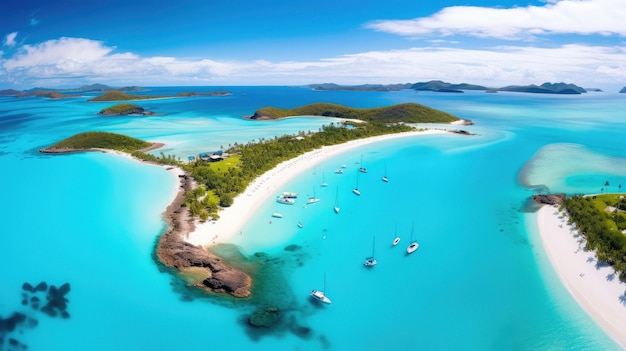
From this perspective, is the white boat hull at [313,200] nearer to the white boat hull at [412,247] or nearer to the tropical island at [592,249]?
the white boat hull at [412,247]

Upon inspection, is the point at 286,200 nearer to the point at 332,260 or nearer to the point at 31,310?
the point at 332,260

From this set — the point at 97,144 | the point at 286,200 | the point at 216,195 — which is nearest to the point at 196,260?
the point at 216,195

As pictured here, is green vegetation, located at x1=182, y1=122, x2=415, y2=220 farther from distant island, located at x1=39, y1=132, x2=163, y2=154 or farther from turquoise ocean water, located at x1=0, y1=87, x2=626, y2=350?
distant island, located at x1=39, y1=132, x2=163, y2=154

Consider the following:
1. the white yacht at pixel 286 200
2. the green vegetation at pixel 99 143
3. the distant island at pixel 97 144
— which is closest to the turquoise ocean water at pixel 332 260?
the white yacht at pixel 286 200

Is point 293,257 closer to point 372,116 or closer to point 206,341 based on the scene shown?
point 206,341

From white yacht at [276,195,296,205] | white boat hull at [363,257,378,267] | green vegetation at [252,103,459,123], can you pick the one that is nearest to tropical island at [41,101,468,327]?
white yacht at [276,195,296,205]

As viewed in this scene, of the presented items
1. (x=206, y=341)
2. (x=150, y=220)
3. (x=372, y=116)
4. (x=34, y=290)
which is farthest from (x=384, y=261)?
(x=372, y=116)
